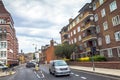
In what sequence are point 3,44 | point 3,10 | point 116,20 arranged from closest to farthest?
1. point 116,20
2. point 3,44
3. point 3,10

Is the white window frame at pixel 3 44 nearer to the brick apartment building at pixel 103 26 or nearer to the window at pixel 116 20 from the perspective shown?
the brick apartment building at pixel 103 26

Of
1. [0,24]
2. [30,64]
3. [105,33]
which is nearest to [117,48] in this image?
[105,33]

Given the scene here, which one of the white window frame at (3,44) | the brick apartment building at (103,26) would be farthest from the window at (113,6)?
the white window frame at (3,44)

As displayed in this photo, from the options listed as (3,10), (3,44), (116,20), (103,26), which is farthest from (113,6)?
(3,10)

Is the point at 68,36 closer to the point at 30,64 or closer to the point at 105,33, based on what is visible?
the point at 30,64

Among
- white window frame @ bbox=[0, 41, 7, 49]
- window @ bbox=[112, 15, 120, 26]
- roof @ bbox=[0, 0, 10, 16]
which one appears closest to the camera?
window @ bbox=[112, 15, 120, 26]

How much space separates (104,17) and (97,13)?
13.5ft

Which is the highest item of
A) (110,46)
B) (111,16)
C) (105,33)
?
(111,16)

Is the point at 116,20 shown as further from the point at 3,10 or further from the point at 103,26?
the point at 3,10

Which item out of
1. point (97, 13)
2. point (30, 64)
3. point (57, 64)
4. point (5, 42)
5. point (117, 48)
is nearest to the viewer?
point (57, 64)

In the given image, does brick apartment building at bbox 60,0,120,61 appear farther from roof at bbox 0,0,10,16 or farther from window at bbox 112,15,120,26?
roof at bbox 0,0,10,16

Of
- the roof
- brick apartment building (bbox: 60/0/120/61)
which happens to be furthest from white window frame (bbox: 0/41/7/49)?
brick apartment building (bbox: 60/0/120/61)

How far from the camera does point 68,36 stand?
243ft

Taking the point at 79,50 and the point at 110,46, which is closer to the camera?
the point at 110,46
